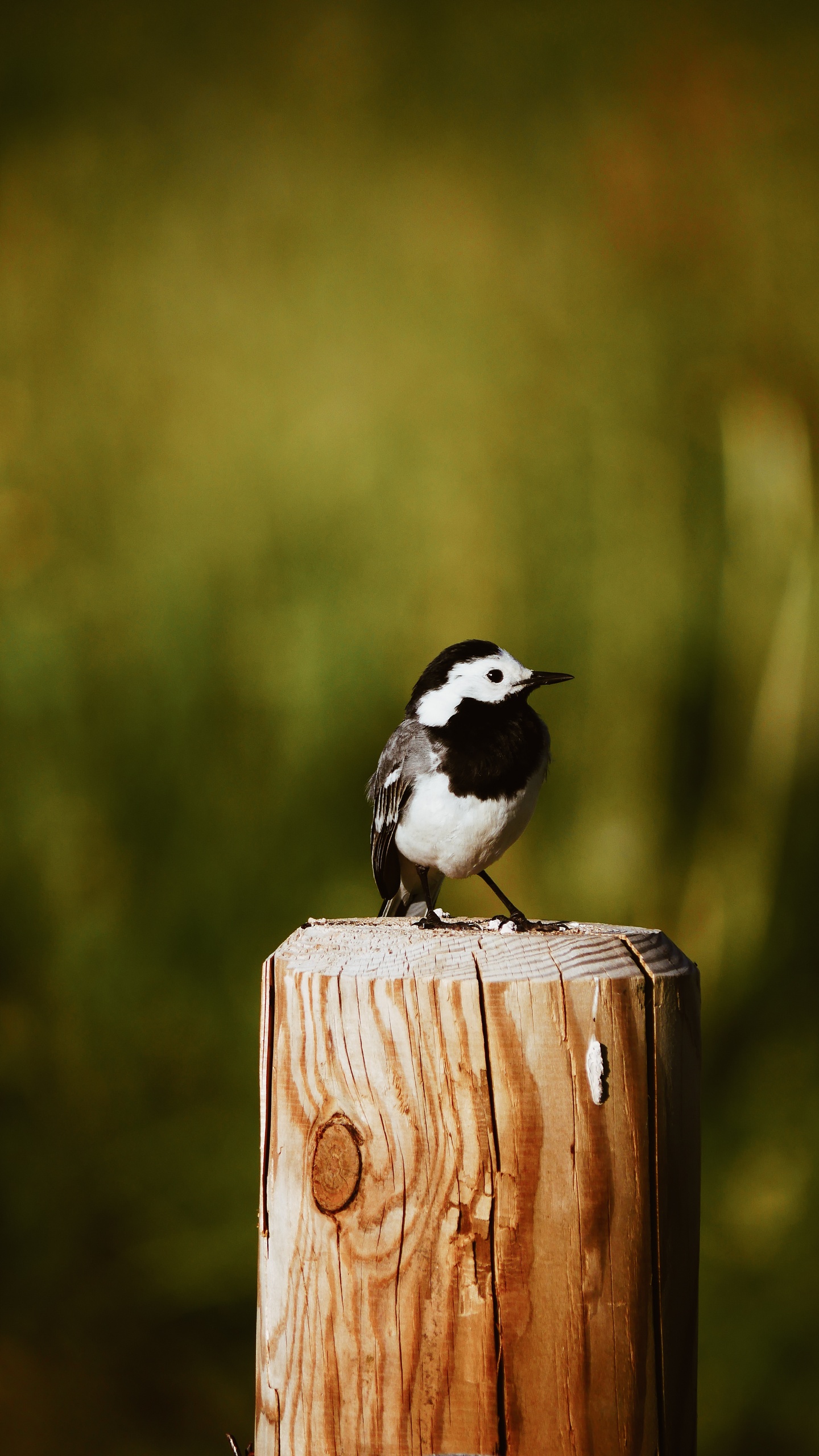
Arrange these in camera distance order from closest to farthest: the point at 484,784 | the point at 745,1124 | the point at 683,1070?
the point at 683,1070 < the point at 484,784 < the point at 745,1124

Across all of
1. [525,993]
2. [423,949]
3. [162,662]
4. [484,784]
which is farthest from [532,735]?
[162,662]

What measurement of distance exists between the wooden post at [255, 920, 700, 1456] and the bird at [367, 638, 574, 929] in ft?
3.10

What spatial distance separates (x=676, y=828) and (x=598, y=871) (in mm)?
320

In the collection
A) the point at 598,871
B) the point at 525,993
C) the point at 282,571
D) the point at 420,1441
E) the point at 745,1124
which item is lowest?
the point at 745,1124

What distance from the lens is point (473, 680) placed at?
2.39 meters

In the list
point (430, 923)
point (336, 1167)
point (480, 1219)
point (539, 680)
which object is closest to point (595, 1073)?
point (480, 1219)

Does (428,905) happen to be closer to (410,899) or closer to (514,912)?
(514,912)

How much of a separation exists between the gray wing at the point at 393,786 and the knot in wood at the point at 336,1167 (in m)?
1.12

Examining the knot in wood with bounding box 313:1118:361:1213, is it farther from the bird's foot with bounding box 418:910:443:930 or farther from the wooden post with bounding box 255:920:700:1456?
the bird's foot with bounding box 418:910:443:930

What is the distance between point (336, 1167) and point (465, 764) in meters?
1.12

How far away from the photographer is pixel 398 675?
3.89 metres

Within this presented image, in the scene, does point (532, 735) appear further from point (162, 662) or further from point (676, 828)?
point (162, 662)

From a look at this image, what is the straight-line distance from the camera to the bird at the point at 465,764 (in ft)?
7.57

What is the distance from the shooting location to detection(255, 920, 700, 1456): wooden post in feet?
4.09
